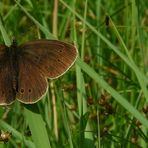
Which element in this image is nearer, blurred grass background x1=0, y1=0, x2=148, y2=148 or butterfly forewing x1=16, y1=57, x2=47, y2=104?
blurred grass background x1=0, y1=0, x2=148, y2=148

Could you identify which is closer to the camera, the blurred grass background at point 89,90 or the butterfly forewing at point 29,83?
the blurred grass background at point 89,90

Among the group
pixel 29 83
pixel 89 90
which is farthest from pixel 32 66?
pixel 89 90

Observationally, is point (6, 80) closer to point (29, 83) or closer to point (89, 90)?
point (29, 83)

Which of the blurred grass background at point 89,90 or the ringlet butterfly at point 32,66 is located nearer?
the blurred grass background at point 89,90

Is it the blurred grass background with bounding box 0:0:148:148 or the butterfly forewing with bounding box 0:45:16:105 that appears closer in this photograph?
the blurred grass background with bounding box 0:0:148:148

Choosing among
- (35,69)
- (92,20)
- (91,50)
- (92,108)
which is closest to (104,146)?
(92,108)
